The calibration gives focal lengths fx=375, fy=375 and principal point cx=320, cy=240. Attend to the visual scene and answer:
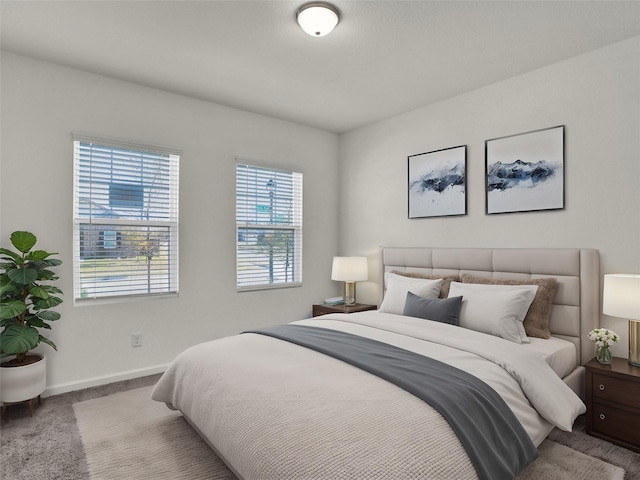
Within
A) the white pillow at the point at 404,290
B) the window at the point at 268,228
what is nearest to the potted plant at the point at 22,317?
the window at the point at 268,228

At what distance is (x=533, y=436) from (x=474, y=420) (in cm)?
58

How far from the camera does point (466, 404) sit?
1.60 m

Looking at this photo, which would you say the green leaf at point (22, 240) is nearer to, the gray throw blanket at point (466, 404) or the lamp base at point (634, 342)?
the gray throw blanket at point (466, 404)

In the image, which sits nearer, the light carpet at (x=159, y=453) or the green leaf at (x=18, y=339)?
the light carpet at (x=159, y=453)

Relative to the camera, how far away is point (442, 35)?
2.56 meters

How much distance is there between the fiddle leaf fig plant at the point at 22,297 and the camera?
2447 mm

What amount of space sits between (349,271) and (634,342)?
248 cm

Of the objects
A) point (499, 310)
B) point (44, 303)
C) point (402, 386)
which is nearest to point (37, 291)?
point (44, 303)

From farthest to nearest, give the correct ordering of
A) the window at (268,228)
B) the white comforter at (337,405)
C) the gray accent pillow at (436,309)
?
1. the window at (268,228)
2. the gray accent pillow at (436,309)
3. the white comforter at (337,405)

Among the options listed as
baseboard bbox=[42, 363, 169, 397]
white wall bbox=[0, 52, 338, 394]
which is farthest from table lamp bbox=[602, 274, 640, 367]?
baseboard bbox=[42, 363, 169, 397]

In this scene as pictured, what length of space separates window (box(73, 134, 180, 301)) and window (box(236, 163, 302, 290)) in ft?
2.31

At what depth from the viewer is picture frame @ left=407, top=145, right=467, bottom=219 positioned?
11.7ft

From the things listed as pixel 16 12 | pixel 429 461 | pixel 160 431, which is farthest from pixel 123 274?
pixel 429 461

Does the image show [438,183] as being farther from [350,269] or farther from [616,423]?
[616,423]
